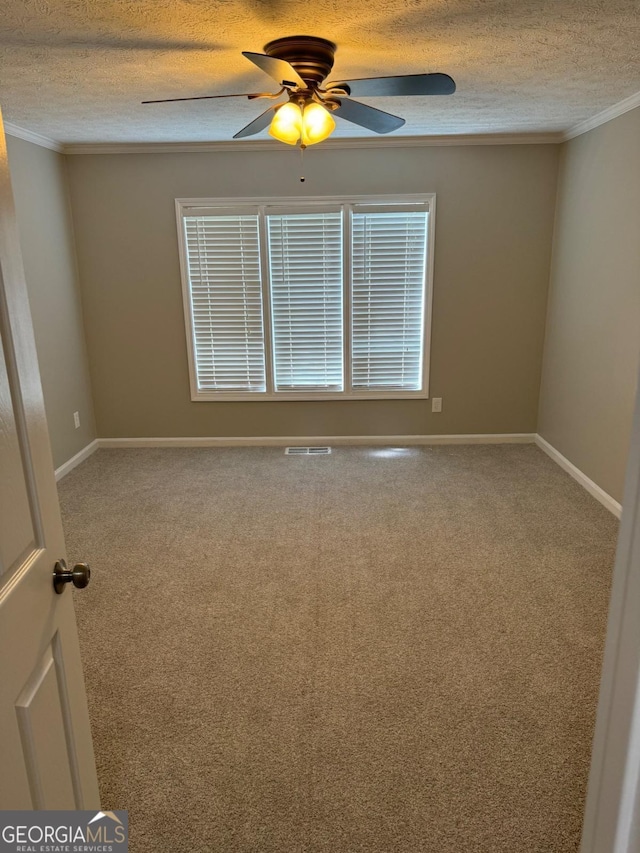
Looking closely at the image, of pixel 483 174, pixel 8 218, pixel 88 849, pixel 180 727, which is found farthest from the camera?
pixel 483 174

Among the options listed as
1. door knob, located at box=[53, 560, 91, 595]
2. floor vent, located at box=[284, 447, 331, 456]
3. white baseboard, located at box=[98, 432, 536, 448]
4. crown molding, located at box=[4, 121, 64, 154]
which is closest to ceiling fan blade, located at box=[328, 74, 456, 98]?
door knob, located at box=[53, 560, 91, 595]

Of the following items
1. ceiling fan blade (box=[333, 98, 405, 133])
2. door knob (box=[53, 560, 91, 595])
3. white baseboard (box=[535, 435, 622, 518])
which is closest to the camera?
door knob (box=[53, 560, 91, 595])

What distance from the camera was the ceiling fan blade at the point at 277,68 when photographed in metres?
1.94

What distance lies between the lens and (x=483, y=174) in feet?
15.0

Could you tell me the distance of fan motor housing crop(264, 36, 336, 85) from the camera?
90.7 inches

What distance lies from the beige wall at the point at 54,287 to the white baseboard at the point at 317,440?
0.47m

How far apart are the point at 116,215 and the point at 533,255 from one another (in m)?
3.37

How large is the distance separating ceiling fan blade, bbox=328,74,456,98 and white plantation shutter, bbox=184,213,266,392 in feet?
7.86

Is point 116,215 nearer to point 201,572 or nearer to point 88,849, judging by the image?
point 201,572

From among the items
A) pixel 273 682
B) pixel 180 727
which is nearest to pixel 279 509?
pixel 273 682

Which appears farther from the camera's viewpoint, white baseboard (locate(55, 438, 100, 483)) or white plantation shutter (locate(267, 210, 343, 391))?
white plantation shutter (locate(267, 210, 343, 391))

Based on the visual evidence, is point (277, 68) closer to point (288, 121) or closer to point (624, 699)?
point (288, 121)

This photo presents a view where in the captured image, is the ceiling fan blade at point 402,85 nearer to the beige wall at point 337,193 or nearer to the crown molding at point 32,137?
the beige wall at point 337,193

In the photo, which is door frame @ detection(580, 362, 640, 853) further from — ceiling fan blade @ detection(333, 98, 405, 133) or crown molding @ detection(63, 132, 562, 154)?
crown molding @ detection(63, 132, 562, 154)
